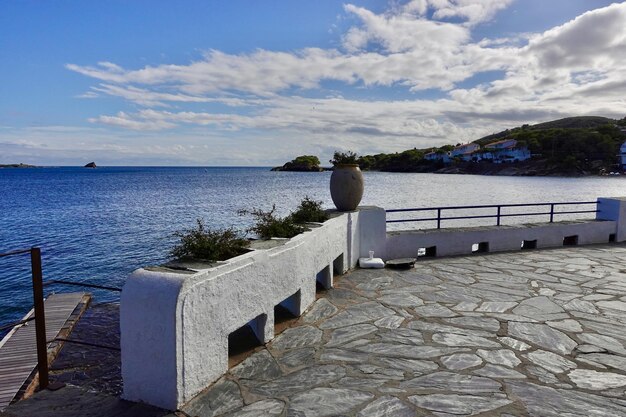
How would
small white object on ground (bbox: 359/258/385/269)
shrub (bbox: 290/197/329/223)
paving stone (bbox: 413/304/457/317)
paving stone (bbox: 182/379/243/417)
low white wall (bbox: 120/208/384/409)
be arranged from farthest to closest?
small white object on ground (bbox: 359/258/385/269)
shrub (bbox: 290/197/329/223)
paving stone (bbox: 413/304/457/317)
paving stone (bbox: 182/379/243/417)
low white wall (bbox: 120/208/384/409)

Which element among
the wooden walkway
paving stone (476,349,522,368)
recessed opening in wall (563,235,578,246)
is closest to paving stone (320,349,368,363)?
paving stone (476,349,522,368)

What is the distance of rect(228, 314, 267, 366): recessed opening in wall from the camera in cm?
461

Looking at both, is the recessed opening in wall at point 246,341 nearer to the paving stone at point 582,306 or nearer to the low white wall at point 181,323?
the low white wall at point 181,323

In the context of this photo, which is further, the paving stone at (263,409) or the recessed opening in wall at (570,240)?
the recessed opening in wall at (570,240)

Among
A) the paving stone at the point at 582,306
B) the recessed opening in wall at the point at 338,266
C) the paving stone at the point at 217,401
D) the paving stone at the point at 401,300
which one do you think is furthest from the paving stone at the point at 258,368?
the paving stone at the point at 582,306

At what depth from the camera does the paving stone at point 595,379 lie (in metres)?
3.92

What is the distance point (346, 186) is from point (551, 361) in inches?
198

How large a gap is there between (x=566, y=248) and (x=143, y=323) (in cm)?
1100

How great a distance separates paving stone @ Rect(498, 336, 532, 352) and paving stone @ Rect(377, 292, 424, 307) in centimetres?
149

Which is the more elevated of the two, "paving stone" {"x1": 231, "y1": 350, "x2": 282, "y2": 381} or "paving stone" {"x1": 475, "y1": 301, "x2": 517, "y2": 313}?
"paving stone" {"x1": 475, "y1": 301, "x2": 517, "y2": 313}

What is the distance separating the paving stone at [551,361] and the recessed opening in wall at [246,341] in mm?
2992

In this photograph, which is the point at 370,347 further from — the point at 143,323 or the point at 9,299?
the point at 9,299

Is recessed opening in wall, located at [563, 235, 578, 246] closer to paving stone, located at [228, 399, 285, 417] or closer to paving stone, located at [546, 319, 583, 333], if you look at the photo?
paving stone, located at [546, 319, 583, 333]

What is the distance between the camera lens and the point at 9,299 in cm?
1477
